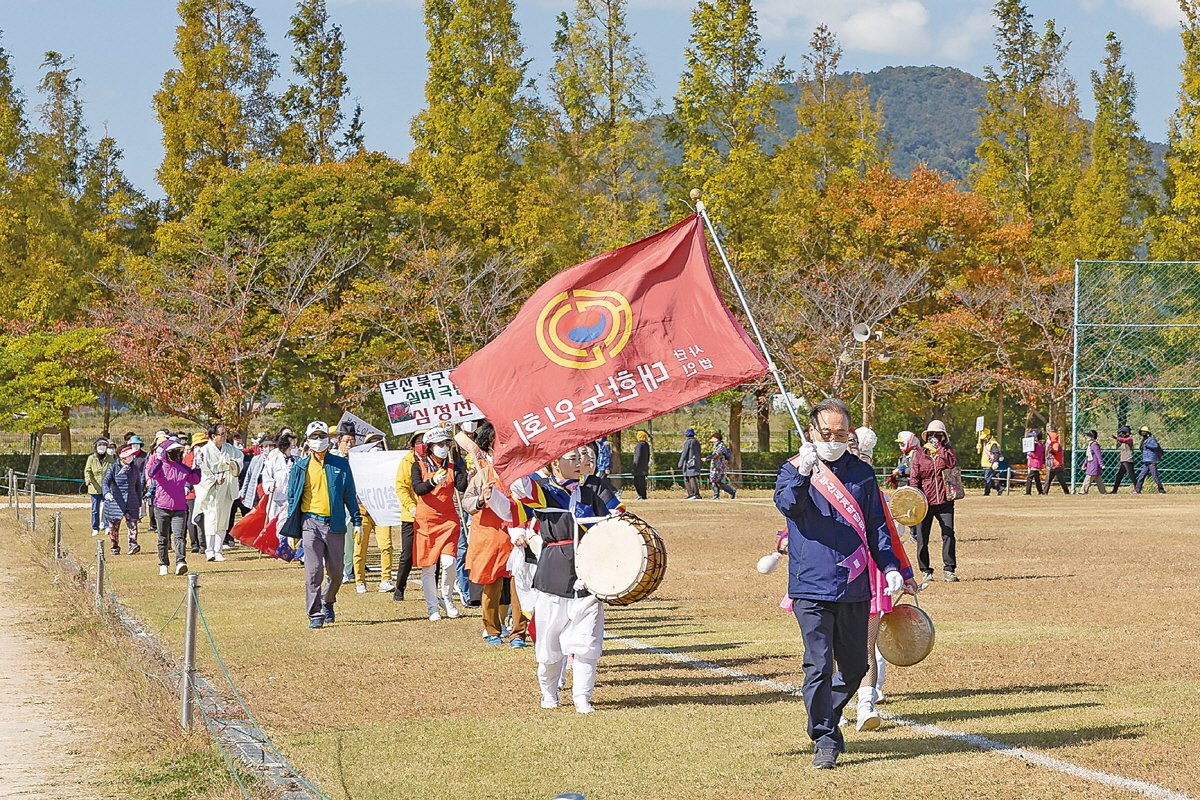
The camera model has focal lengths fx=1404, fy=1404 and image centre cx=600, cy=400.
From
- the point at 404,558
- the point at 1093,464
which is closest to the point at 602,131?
the point at 1093,464

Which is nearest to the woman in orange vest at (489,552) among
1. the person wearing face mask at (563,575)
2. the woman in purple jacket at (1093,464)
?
the person wearing face mask at (563,575)

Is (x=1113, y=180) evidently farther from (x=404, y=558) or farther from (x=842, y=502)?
(x=842, y=502)

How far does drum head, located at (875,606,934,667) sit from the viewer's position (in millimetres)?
7867

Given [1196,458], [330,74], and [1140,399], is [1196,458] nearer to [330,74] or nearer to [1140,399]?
[1140,399]

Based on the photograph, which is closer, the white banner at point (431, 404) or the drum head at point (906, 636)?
the drum head at point (906, 636)

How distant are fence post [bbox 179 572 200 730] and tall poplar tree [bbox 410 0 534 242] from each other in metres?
37.0

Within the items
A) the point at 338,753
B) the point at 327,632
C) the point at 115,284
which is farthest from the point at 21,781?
the point at 115,284

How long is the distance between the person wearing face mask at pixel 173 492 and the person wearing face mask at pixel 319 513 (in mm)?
5198

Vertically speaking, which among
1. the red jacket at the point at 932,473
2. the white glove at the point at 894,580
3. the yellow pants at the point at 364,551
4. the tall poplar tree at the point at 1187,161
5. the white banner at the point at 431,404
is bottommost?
the yellow pants at the point at 364,551

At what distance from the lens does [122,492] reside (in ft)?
70.0

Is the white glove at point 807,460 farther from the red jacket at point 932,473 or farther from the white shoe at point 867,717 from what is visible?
the red jacket at point 932,473

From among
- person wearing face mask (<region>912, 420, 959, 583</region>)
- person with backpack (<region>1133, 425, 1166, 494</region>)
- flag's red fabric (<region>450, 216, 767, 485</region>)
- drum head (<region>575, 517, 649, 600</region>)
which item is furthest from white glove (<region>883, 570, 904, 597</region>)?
person with backpack (<region>1133, 425, 1166, 494</region>)

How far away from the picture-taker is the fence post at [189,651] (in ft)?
25.0

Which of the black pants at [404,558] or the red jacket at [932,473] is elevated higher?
the red jacket at [932,473]
